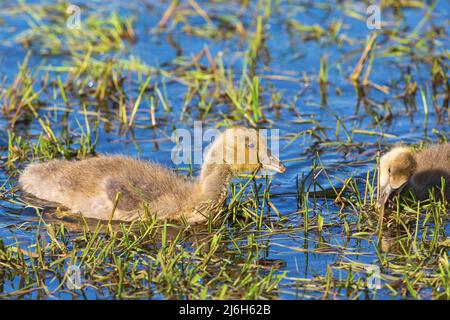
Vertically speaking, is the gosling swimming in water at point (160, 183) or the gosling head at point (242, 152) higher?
the gosling head at point (242, 152)

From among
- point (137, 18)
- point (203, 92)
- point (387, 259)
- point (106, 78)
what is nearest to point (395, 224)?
point (387, 259)

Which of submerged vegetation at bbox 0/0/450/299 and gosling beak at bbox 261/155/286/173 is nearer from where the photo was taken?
submerged vegetation at bbox 0/0/450/299

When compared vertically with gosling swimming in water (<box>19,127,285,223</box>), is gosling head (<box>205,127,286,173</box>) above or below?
above

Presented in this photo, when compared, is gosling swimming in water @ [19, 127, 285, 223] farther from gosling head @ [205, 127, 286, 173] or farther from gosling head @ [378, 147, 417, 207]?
gosling head @ [378, 147, 417, 207]

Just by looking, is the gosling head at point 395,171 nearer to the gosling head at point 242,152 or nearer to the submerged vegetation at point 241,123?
the submerged vegetation at point 241,123

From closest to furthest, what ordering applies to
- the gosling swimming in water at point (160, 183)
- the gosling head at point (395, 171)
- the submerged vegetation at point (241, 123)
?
the submerged vegetation at point (241, 123)
the gosling swimming in water at point (160, 183)
the gosling head at point (395, 171)

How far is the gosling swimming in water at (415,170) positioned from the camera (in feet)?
23.6

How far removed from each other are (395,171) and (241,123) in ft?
7.65

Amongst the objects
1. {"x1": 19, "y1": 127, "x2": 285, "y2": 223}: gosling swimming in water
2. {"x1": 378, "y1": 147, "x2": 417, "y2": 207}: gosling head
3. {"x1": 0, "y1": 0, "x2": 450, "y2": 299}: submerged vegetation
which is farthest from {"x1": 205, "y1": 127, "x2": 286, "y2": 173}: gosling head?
{"x1": 378, "y1": 147, "x2": 417, "y2": 207}: gosling head

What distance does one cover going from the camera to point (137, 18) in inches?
478

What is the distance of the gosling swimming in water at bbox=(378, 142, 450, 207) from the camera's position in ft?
23.6

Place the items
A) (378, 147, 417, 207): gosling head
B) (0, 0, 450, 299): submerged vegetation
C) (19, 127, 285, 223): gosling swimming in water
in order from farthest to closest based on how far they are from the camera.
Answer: (378, 147, 417, 207): gosling head, (19, 127, 285, 223): gosling swimming in water, (0, 0, 450, 299): submerged vegetation

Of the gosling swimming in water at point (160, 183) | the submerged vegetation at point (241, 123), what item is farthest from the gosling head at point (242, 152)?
the submerged vegetation at point (241, 123)

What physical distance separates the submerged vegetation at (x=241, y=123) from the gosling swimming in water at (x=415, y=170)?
0.12 metres
